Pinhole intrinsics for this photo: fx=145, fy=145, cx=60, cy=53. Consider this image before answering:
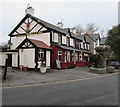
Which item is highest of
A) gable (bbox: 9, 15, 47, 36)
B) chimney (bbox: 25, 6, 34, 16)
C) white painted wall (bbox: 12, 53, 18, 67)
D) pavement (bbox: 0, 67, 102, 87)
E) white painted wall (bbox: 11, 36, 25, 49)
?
chimney (bbox: 25, 6, 34, 16)

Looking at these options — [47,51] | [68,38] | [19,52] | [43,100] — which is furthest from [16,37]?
[43,100]

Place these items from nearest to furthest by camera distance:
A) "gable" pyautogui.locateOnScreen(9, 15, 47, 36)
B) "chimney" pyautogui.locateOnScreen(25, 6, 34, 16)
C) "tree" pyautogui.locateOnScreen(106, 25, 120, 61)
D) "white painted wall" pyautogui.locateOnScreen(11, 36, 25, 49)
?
"gable" pyautogui.locateOnScreen(9, 15, 47, 36) < "chimney" pyautogui.locateOnScreen(25, 6, 34, 16) < "white painted wall" pyautogui.locateOnScreen(11, 36, 25, 49) < "tree" pyautogui.locateOnScreen(106, 25, 120, 61)

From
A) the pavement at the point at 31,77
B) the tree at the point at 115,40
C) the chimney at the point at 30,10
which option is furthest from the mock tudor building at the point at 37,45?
the tree at the point at 115,40

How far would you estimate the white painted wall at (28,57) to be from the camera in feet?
61.3

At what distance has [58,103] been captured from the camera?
553cm

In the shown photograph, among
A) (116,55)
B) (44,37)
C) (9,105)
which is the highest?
(44,37)

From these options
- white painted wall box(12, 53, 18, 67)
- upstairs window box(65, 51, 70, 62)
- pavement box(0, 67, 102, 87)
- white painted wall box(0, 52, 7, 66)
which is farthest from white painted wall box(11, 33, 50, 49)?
pavement box(0, 67, 102, 87)

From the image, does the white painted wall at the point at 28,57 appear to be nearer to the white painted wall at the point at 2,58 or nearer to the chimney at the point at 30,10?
the white painted wall at the point at 2,58

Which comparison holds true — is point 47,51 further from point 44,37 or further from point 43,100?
point 43,100

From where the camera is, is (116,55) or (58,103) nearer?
(58,103)

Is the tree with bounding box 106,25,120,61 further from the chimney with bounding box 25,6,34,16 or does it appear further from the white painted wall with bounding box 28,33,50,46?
the chimney with bounding box 25,6,34,16

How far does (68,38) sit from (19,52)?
9.89 m


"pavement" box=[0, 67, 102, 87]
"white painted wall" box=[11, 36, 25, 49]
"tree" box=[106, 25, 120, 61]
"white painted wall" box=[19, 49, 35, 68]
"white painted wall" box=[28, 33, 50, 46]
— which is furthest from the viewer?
"tree" box=[106, 25, 120, 61]

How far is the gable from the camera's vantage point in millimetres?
22473
